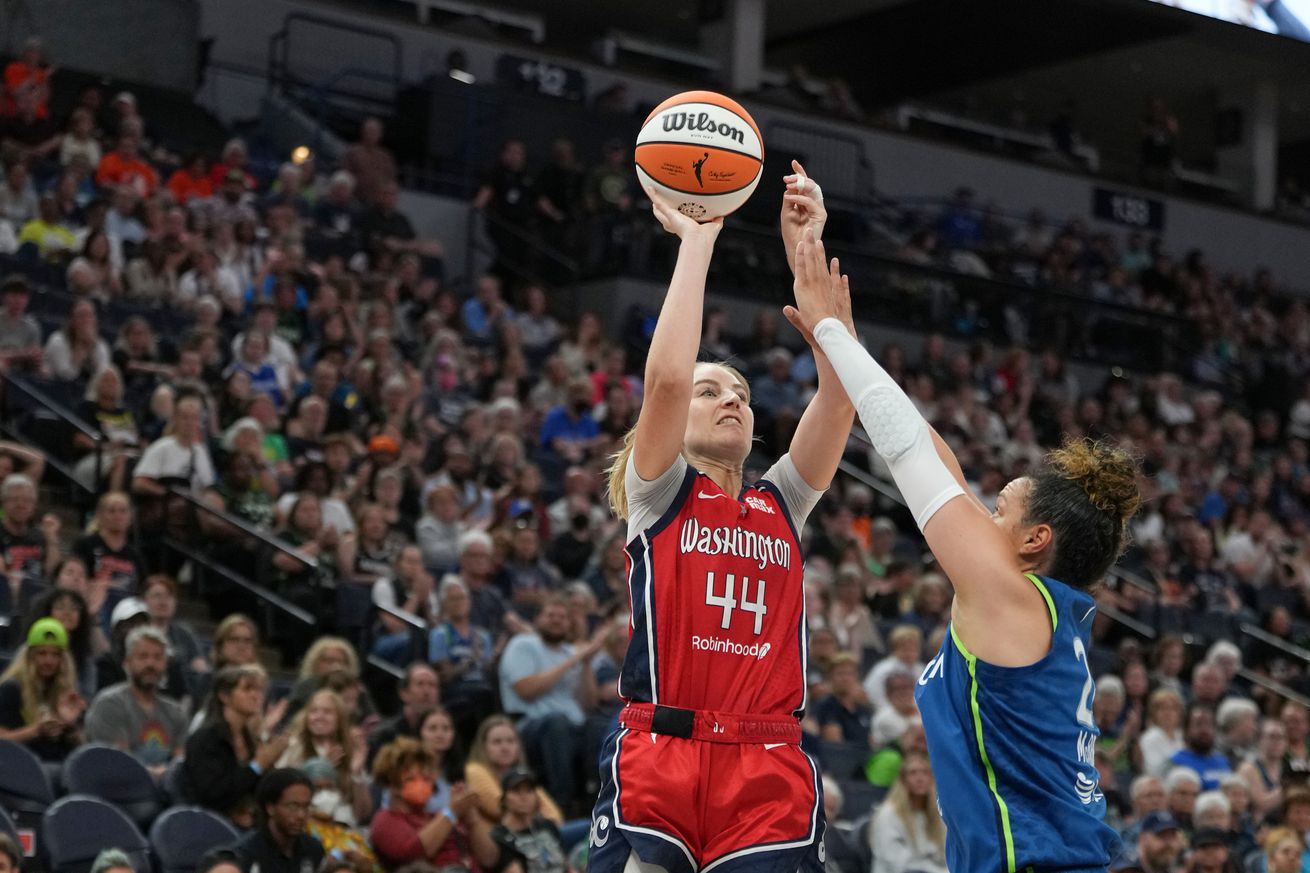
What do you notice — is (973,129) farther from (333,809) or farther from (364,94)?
(333,809)

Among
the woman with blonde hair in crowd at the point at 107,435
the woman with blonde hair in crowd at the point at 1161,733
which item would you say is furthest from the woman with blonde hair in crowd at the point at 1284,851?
the woman with blonde hair in crowd at the point at 107,435

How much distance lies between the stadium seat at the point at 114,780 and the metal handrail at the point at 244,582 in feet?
9.16

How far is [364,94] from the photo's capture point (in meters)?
21.0

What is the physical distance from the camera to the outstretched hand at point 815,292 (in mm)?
4281

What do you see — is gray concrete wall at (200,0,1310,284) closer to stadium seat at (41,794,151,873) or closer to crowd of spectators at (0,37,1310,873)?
crowd of spectators at (0,37,1310,873)

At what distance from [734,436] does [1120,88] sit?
2476cm

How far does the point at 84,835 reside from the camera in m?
7.89

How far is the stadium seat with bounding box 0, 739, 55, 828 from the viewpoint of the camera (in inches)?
321

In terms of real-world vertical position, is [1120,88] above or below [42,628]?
above

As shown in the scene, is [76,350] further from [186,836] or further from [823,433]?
[823,433]

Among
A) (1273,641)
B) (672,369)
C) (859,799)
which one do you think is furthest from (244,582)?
(1273,641)

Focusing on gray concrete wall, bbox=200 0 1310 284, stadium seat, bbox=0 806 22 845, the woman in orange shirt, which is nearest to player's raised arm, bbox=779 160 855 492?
stadium seat, bbox=0 806 22 845

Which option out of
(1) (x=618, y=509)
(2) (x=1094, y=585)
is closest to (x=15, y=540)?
(1) (x=618, y=509)

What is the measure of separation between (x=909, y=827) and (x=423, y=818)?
8.93 feet
